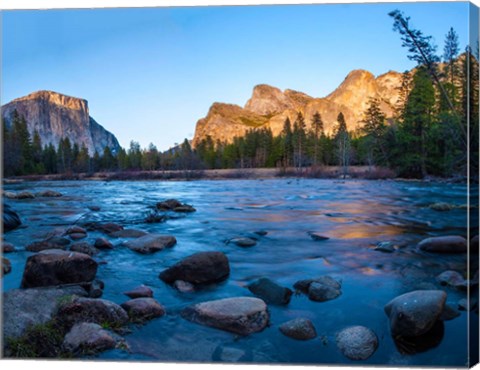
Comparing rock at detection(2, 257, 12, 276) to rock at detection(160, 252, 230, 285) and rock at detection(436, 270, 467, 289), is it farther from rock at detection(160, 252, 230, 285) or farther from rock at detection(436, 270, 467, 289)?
rock at detection(436, 270, 467, 289)

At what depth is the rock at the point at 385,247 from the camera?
161 inches

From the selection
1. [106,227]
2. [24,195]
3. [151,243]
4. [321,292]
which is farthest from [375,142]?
[24,195]

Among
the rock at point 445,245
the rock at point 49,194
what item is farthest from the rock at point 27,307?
the rock at point 49,194

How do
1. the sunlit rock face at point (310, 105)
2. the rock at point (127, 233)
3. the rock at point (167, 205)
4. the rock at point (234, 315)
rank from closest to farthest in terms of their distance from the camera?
the rock at point (234, 315), the sunlit rock face at point (310, 105), the rock at point (127, 233), the rock at point (167, 205)

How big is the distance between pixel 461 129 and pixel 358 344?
64.6 inches

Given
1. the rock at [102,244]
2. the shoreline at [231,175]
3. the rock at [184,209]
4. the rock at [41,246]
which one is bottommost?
the rock at [102,244]

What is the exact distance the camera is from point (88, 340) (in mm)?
2148

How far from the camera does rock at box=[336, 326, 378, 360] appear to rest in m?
2.15

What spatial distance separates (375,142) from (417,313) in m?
2.59

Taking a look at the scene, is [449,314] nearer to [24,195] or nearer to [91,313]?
[91,313]

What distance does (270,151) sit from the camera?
6.60m

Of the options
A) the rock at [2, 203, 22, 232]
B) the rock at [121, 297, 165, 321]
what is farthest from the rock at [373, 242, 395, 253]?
the rock at [2, 203, 22, 232]

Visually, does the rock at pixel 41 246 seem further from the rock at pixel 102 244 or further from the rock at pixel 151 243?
the rock at pixel 151 243

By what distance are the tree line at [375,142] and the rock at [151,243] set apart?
113 cm
